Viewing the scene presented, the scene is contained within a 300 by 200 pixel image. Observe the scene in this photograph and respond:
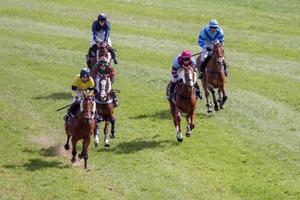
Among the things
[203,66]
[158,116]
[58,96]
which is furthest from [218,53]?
[58,96]

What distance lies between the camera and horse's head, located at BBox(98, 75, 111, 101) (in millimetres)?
25922

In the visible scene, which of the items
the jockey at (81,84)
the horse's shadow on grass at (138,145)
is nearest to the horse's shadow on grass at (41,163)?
the jockey at (81,84)

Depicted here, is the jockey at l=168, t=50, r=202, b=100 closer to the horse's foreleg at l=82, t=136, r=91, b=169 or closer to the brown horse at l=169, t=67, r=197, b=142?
the brown horse at l=169, t=67, r=197, b=142

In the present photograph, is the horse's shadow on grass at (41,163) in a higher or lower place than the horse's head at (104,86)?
lower

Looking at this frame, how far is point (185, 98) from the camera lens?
27.1 meters

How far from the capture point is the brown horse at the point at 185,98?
26.3 metres

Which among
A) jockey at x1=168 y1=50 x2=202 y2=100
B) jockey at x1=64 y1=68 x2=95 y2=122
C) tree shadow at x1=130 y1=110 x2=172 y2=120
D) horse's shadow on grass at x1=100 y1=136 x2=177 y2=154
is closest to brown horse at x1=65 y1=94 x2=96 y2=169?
jockey at x1=64 y1=68 x2=95 y2=122

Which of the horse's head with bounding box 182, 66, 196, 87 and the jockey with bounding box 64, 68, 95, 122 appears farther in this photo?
the horse's head with bounding box 182, 66, 196, 87

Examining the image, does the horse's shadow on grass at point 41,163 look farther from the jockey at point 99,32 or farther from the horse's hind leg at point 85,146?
the jockey at point 99,32

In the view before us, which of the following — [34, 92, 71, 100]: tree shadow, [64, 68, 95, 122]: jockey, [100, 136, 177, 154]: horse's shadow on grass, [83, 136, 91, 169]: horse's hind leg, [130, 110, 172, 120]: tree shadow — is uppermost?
[64, 68, 95, 122]: jockey

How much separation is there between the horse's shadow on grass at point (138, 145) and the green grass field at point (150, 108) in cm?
8

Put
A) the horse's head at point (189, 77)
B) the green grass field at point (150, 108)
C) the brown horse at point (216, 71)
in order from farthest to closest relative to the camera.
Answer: the brown horse at point (216, 71)
the horse's head at point (189, 77)
the green grass field at point (150, 108)

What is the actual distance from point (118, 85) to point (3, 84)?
6.14 metres

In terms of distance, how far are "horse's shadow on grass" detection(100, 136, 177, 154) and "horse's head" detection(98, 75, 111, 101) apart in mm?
2384
